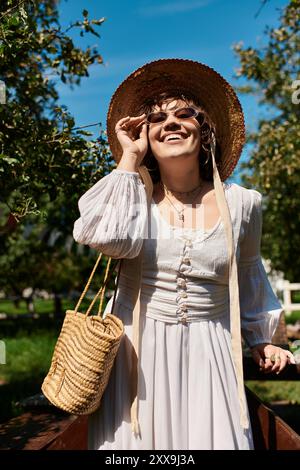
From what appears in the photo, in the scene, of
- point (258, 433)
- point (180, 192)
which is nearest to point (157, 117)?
point (180, 192)

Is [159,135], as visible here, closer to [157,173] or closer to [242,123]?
[157,173]

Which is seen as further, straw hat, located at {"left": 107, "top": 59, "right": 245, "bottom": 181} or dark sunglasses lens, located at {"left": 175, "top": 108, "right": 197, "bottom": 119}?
straw hat, located at {"left": 107, "top": 59, "right": 245, "bottom": 181}

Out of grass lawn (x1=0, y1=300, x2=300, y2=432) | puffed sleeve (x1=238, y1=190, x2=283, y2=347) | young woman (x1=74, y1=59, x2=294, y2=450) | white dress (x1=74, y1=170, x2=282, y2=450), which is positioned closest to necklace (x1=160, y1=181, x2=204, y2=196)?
young woman (x1=74, y1=59, x2=294, y2=450)

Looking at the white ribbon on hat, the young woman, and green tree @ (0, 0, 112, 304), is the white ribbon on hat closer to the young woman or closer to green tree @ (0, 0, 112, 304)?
the young woman

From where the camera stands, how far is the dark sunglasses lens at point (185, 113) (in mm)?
2152

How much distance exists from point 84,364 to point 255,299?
838 mm

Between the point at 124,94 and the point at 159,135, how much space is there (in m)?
0.27

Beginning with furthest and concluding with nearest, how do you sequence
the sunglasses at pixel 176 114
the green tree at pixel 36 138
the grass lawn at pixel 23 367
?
the grass lawn at pixel 23 367
the green tree at pixel 36 138
the sunglasses at pixel 176 114

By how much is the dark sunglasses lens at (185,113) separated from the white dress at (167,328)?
1.13 ft

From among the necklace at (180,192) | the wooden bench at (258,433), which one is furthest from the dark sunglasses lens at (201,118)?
the wooden bench at (258,433)

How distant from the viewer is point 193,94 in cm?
231

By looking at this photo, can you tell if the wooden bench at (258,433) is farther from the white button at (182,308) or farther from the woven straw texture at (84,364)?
the white button at (182,308)

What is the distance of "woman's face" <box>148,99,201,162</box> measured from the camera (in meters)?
2.11

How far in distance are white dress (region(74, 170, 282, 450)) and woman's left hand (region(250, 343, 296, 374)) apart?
29cm
